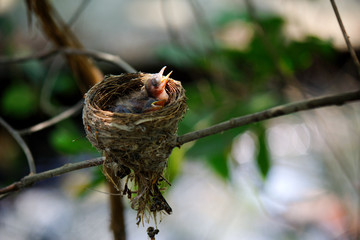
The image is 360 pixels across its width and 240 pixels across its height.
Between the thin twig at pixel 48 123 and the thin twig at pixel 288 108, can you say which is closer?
the thin twig at pixel 288 108

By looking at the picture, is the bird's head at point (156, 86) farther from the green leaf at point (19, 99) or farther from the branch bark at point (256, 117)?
the green leaf at point (19, 99)

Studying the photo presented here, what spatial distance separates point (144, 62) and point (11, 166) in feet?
5.59

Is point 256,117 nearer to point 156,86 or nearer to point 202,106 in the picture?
point 156,86

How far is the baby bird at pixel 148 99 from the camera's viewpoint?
1.62 metres

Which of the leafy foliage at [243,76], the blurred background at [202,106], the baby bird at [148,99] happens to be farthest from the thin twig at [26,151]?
the blurred background at [202,106]

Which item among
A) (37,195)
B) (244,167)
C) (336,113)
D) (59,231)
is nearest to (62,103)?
(37,195)

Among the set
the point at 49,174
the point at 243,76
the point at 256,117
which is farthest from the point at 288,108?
the point at 243,76

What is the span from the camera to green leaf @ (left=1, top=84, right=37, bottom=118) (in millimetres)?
3834

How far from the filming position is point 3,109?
4.16 metres

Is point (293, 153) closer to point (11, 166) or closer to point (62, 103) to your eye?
point (62, 103)

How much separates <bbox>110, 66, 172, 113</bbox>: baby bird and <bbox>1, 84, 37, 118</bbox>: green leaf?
96.2 inches

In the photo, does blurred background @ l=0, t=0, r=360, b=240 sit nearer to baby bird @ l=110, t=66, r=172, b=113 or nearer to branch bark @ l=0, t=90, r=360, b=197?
baby bird @ l=110, t=66, r=172, b=113

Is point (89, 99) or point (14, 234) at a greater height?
point (89, 99)

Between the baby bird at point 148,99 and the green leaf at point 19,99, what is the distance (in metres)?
2.44
